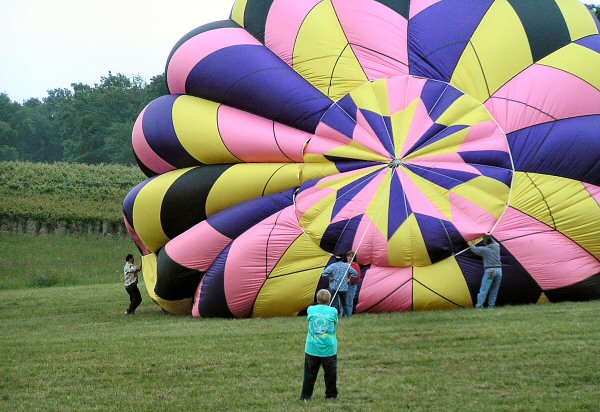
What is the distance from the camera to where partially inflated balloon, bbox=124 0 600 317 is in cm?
1194

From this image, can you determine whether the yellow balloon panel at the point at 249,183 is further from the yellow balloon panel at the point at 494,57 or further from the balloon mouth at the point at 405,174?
the yellow balloon panel at the point at 494,57

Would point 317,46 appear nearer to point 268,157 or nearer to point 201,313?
point 268,157

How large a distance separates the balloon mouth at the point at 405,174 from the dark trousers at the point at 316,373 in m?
3.94

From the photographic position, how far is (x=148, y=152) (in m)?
13.9

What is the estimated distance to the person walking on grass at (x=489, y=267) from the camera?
38.2ft

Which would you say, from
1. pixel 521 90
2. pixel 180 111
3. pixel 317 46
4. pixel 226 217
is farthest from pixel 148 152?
pixel 521 90

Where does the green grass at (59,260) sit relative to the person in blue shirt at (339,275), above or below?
below

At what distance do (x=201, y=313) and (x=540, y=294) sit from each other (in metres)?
4.49

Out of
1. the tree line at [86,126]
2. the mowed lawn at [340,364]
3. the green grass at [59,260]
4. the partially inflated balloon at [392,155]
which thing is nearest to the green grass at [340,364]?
the mowed lawn at [340,364]

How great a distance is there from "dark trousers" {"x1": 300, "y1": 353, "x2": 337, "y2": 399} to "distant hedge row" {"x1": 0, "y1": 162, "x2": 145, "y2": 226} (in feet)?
81.8

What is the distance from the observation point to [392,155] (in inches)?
480

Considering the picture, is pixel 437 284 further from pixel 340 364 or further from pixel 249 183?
pixel 249 183

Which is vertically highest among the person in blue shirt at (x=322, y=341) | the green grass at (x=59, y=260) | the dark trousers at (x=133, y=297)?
the person in blue shirt at (x=322, y=341)

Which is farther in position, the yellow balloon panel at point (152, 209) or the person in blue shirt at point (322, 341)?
the yellow balloon panel at point (152, 209)
